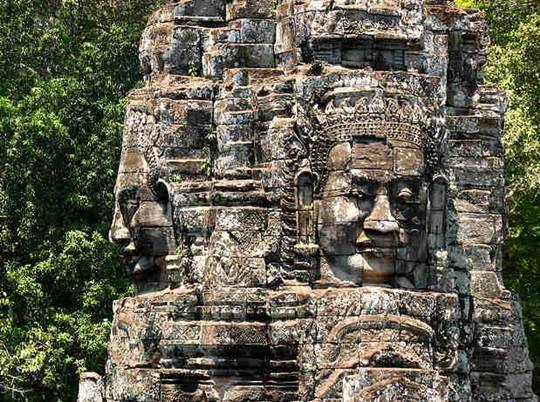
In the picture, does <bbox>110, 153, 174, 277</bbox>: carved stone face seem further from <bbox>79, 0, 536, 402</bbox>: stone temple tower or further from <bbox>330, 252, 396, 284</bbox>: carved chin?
<bbox>330, 252, 396, 284</bbox>: carved chin

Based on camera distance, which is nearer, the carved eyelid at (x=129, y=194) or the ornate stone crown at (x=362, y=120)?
the ornate stone crown at (x=362, y=120)

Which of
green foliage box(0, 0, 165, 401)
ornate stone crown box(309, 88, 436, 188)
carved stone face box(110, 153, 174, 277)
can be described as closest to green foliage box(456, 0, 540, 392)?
green foliage box(0, 0, 165, 401)

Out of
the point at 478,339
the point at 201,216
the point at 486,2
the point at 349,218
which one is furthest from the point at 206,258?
the point at 486,2

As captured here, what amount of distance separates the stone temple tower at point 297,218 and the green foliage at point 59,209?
8815mm

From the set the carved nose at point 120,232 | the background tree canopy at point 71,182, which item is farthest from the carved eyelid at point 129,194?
the background tree canopy at point 71,182

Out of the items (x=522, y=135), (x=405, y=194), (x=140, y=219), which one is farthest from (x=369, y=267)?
(x=522, y=135)

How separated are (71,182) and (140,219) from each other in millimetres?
10545

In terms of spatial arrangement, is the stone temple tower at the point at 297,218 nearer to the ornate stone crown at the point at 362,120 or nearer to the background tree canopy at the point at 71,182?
the ornate stone crown at the point at 362,120

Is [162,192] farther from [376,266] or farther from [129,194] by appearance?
[376,266]

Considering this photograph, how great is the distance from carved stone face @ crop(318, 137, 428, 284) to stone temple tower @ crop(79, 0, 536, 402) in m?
0.02

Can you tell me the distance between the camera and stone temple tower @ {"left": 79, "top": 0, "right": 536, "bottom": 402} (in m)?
18.6

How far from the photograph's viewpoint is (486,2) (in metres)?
33.6

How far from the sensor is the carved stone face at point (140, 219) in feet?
69.2

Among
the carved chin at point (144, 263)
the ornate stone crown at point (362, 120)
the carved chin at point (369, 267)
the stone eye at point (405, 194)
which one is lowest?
the carved chin at point (369, 267)
